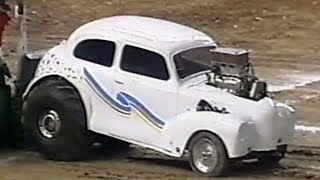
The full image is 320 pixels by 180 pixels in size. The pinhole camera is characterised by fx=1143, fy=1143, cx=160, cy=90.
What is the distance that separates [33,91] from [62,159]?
1040mm

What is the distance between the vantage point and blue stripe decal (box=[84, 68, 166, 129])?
582 inches

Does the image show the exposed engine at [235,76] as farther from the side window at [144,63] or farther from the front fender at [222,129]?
the side window at [144,63]

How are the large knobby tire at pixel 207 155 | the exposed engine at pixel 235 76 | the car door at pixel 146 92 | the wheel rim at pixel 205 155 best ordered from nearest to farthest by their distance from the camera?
1. the large knobby tire at pixel 207 155
2. the wheel rim at pixel 205 155
3. the exposed engine at pixel 235 76
4. the car door at pixel 146 92

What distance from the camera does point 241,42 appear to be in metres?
27.5

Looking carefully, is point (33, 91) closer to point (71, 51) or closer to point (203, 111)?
point (71, 51)

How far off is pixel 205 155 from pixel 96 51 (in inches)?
89.1

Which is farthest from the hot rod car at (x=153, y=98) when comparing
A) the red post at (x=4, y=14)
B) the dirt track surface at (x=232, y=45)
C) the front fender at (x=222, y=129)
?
the red post at (x=4, y=14)

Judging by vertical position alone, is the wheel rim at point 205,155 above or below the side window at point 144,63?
below

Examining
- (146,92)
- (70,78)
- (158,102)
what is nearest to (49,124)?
(70,78)

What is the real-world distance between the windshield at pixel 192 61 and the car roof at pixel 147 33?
90 millimetres

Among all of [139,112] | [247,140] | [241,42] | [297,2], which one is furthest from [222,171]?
[297,2]

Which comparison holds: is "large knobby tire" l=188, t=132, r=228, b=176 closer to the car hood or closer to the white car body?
the white car body

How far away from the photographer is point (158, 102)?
14.8m

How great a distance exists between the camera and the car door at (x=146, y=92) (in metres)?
14.7
